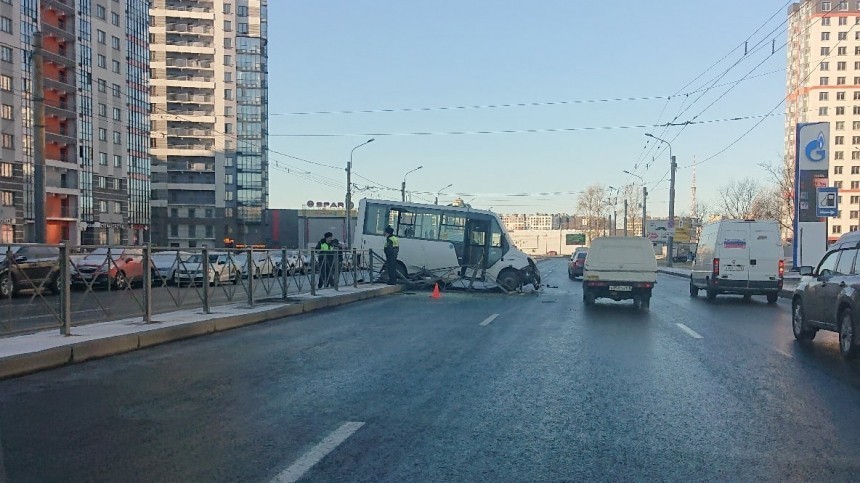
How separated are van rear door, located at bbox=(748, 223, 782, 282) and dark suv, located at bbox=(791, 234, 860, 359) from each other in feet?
30.2

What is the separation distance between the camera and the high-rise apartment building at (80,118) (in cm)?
5122

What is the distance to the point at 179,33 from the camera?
3307 inches

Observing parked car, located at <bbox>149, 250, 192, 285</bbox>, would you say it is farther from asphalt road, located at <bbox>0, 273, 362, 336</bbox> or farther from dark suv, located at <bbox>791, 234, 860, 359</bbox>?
dark suv, located at <bbox>791, 234, 860, 359</bbox>

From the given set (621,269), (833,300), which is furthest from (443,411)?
(621,269)

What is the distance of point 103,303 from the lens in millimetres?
11344

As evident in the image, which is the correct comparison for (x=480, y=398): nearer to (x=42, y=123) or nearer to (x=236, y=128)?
(x=42, y=123)

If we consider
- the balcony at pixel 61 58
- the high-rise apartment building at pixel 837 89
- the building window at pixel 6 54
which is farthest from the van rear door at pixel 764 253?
the high-rise apartment building at pixel 837 89

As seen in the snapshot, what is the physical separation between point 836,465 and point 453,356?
17.6 feet

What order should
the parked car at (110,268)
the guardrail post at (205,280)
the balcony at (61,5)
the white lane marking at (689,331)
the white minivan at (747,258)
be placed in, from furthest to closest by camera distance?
the balcony at (61,5)
the white minivan at (747,258)
the guardrail post at (205,280)
the white lane marking at (689,331)
the parked car at (110,268)

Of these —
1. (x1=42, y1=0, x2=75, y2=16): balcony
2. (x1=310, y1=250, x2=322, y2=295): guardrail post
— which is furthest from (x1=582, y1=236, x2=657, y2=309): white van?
(x1=42, y1=0, x2=75, y2=16): balcony

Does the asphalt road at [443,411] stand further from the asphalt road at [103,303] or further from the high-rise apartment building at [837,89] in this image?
the high-rise apartment building at [837,89]

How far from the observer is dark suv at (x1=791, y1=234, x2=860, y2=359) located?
9609mm

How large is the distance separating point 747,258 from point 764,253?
0.47 m

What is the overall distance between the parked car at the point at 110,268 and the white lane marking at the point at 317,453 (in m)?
6.49
